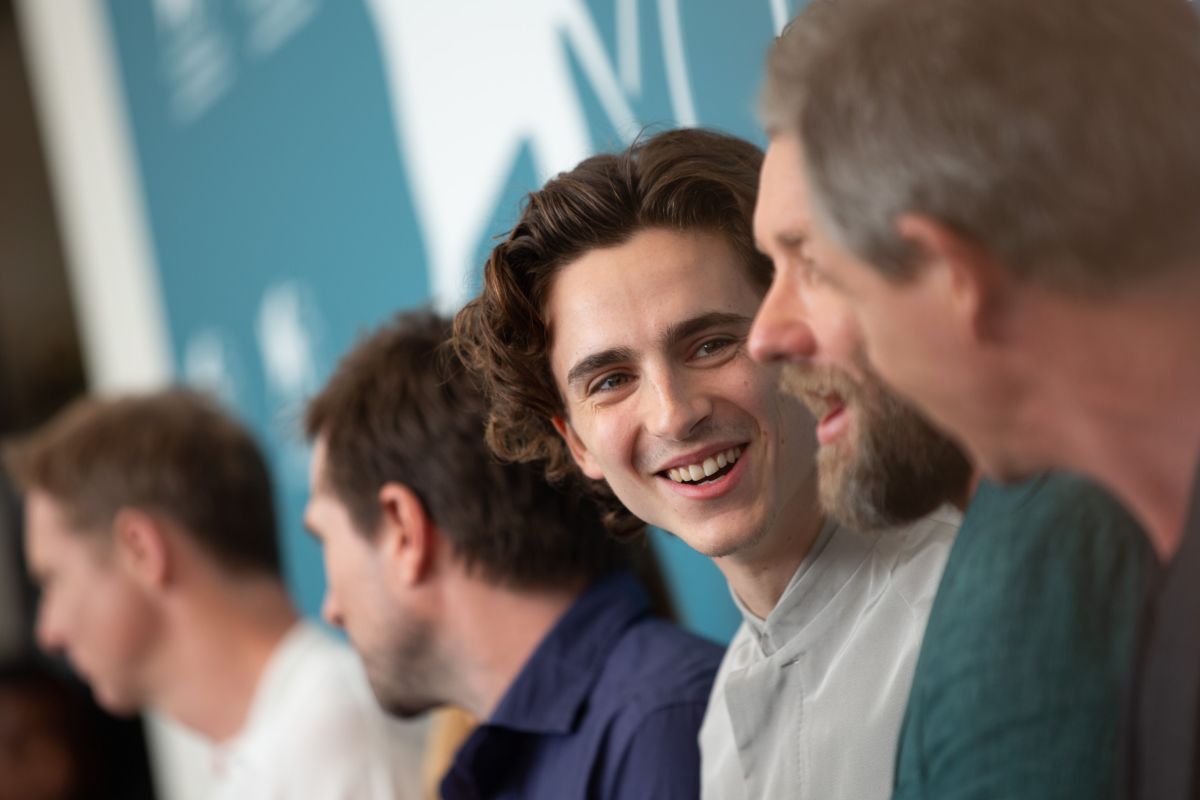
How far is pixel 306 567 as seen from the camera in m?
3.08

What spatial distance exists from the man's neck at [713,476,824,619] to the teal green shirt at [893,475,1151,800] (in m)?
0.27

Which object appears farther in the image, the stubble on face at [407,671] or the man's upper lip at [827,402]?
the stubble on face at [407,671]

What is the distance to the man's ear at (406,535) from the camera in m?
1.64

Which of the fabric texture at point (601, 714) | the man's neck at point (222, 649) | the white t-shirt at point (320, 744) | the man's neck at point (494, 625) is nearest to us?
the fabric texture at point (601, 714)

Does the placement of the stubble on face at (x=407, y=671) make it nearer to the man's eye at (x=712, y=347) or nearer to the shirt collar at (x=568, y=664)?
the shirt collar at (x=568, y=664)

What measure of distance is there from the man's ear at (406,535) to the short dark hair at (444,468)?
0.01 metres

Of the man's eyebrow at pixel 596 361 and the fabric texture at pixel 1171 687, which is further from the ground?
the man's eyebrow at pixel 596 361

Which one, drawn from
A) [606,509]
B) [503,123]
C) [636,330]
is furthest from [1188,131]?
[503,123]

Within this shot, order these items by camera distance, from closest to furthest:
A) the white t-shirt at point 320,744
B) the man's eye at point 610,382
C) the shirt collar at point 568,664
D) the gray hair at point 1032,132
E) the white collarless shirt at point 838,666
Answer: the gray hair at point 1032,132, the white collarless shirt at point 838,666, the man's eye at point 610,382, the shirt collar at point 568,664, the white t-shirt at point 320,744

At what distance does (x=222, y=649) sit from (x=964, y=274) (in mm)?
1914

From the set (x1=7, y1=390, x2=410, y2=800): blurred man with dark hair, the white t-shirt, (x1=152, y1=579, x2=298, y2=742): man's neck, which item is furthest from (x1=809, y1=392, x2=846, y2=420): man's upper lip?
(x1=152, y1=579, x2=298, y2=742): man's neck

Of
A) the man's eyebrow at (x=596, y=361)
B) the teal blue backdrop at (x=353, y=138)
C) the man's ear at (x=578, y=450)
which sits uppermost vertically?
the teal blue backdrop at (x=353, y=138)

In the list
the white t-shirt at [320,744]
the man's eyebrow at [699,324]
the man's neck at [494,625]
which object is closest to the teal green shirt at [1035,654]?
the man's eyebrow at [699,324]

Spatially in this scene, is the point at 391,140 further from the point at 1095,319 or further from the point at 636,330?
the point at 1095,319
